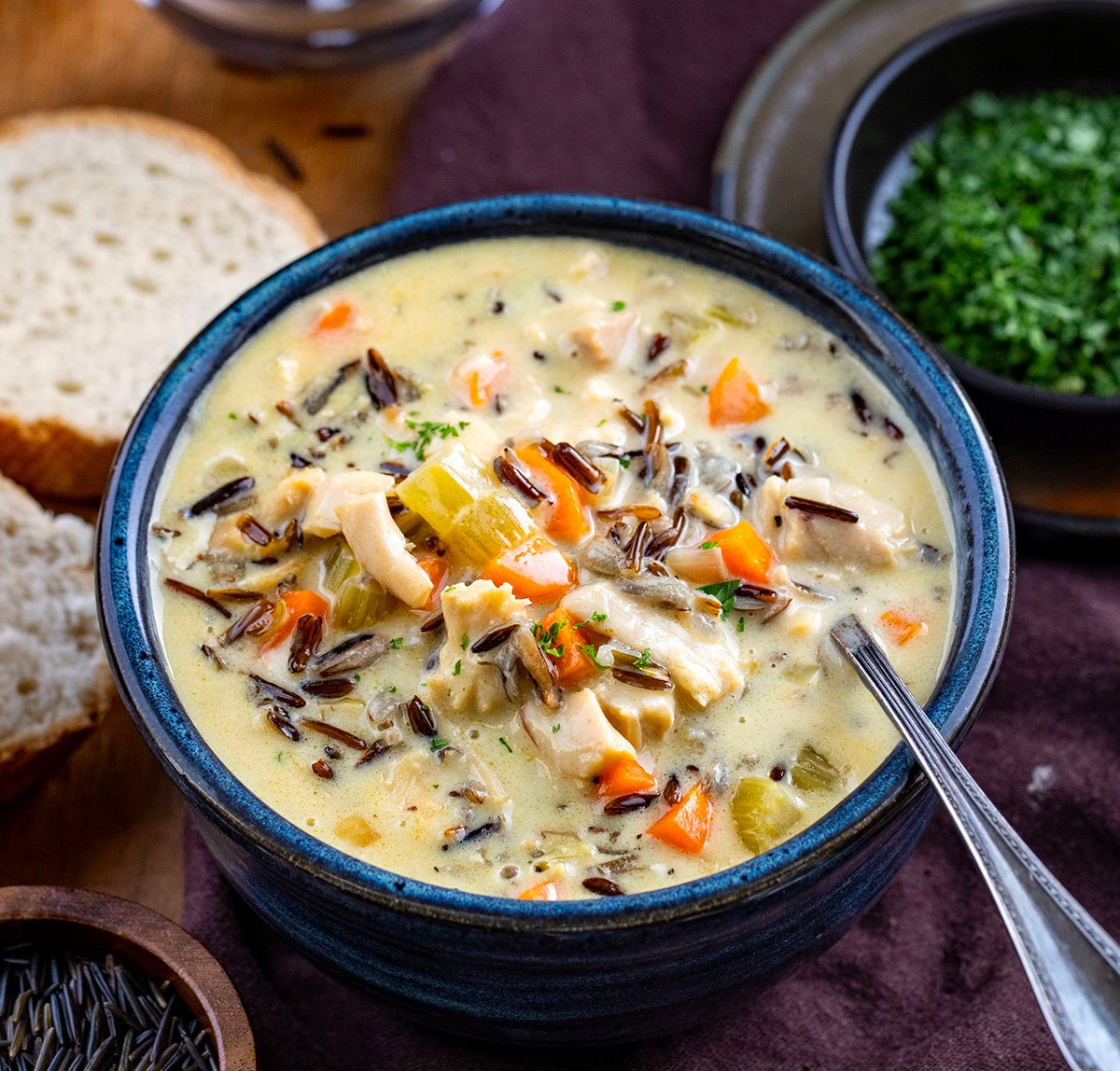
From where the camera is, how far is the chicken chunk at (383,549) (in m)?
2.95

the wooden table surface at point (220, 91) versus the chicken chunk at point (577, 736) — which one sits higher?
the wooden table surface at point (220, 91)

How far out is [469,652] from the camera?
2.85 metres

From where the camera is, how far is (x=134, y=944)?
9.99 feet

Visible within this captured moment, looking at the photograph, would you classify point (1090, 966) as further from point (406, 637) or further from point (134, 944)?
point (134, 944)

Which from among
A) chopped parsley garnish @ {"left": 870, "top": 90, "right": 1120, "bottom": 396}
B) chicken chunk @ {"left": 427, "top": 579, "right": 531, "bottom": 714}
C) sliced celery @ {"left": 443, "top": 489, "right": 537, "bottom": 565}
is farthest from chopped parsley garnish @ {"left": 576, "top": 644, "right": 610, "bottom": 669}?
chopped parsley garnish @ {"left": 870, "top": 90, "right": 1120, "bottom": 396}

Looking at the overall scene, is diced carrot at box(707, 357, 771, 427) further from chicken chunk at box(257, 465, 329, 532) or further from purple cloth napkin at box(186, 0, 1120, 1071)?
purple cloth napkin at box(186, 0, 1120, 1071)

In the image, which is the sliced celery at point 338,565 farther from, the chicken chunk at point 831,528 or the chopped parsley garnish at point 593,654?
the chicken chunk at point 831,528

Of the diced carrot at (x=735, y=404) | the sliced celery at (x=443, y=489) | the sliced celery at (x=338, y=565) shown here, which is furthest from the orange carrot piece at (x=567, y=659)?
the diced carrot at (x=735, y=404)

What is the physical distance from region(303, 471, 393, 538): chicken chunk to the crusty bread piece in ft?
3.34

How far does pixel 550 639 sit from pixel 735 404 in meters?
0.83

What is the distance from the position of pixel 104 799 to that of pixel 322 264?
147 cm

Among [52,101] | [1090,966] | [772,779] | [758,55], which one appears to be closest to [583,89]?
[758,55]

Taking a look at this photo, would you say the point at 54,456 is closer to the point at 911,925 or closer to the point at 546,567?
the point at 546,567

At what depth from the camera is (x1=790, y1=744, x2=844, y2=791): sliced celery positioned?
2.79 metres
